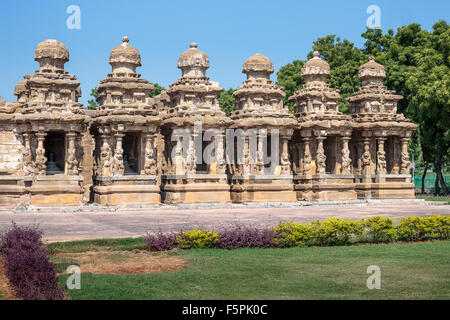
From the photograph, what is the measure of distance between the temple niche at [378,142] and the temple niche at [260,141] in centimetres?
429

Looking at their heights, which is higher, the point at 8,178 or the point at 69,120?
the point at 69,120

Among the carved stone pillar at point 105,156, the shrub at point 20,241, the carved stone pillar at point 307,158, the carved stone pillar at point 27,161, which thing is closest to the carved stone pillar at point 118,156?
the carved stone pillar at point 105,156

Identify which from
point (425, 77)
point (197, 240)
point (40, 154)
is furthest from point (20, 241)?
point (425, 77)

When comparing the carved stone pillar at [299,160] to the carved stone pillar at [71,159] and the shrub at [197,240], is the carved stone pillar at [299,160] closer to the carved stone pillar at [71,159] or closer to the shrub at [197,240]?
the carved stone pillar at [71,159]

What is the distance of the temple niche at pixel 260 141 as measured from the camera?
2617 centimetres

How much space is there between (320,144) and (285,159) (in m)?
2.11

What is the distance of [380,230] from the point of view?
1337 cm

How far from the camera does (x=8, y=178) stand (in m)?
23.7

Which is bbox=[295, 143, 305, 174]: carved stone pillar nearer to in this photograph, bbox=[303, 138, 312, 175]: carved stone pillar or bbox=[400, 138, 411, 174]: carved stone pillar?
bbox=[303, 138, 312, 175]: carved stone pillar

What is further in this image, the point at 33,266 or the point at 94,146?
the point at 94,146

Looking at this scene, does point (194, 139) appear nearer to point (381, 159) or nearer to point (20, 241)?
point (381, 159)

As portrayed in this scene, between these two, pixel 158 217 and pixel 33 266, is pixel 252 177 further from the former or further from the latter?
pixel 33 266

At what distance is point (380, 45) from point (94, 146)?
24.2 meters
